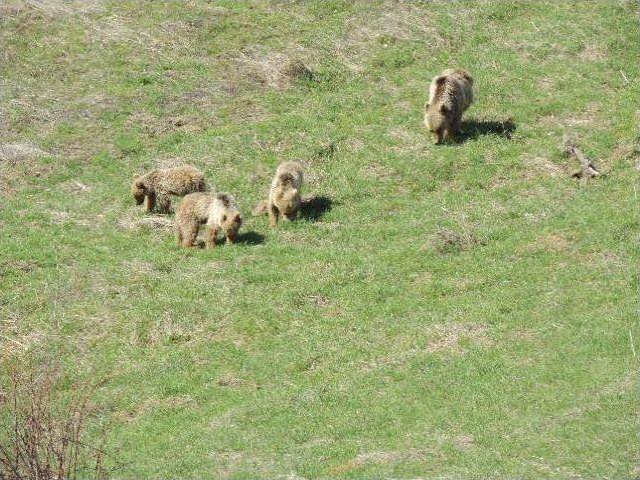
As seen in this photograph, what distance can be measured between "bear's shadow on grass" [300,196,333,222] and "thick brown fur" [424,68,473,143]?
3529 mm

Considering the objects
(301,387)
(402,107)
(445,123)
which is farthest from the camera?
(402,107)

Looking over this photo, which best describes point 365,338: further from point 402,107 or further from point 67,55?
point 67,55

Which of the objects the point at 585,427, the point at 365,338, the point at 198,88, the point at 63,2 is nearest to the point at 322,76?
the point at 198,88

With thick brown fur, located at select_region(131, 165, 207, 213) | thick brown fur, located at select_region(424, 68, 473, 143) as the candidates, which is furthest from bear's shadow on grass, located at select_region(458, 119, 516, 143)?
thick brown fur, located at select_region(131, 165, 207, 213)

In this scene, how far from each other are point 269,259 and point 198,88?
900 cm

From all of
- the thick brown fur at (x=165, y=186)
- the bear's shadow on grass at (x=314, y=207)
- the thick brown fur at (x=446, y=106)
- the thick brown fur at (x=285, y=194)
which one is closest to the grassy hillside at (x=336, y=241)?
the bear's shadow on grass at (x=314, y=207)

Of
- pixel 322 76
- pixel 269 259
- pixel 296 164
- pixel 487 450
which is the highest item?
pixel 322 76

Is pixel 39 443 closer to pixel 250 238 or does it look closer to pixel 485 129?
pixel 250 238

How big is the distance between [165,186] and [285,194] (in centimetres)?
265

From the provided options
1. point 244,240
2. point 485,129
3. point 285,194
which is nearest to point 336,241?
point 285,194

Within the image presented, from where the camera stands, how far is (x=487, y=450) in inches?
586

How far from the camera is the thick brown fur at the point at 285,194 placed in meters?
22.7

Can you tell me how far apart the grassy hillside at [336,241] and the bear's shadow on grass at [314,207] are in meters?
0.07

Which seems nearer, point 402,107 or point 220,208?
point 220,208
